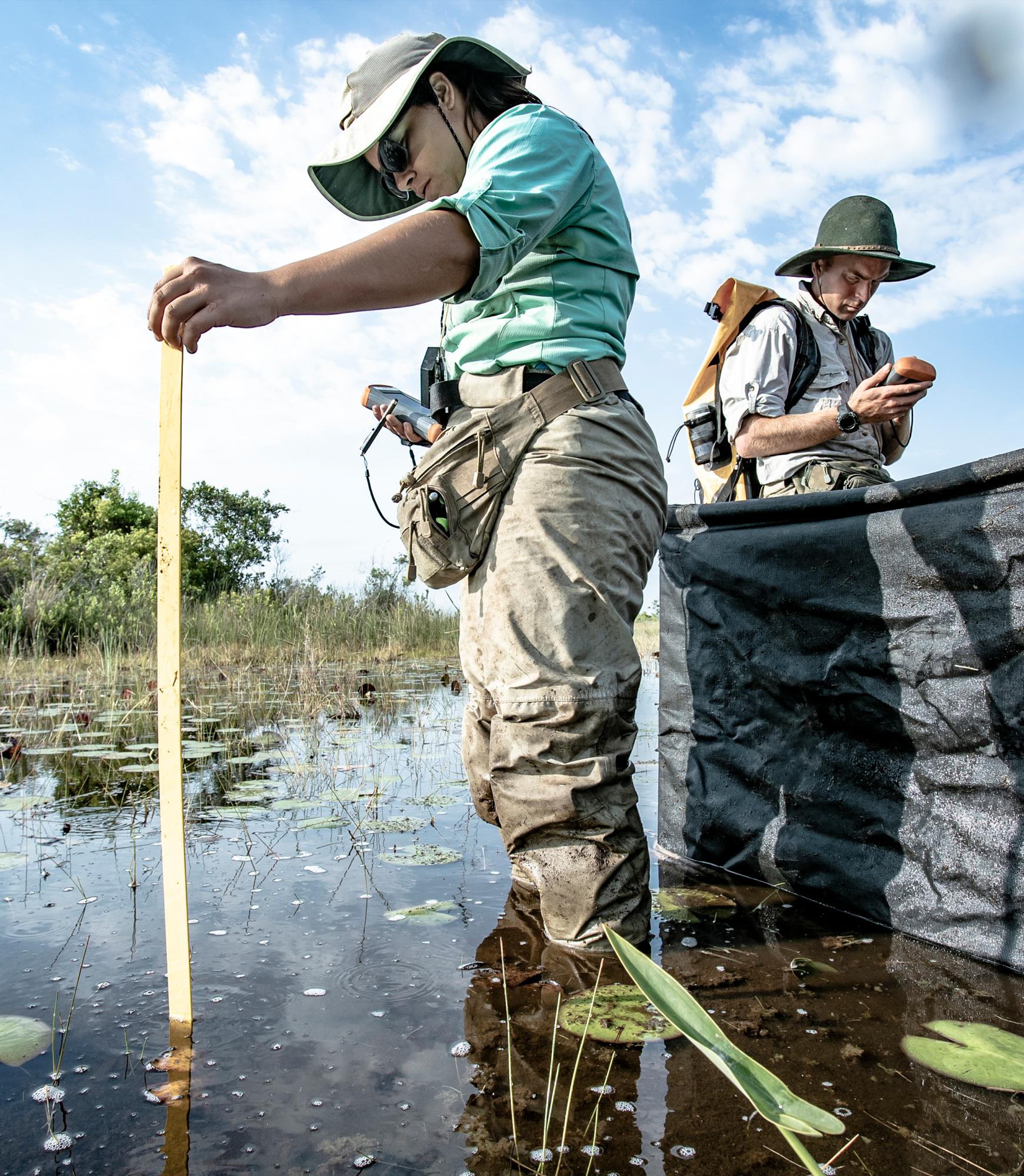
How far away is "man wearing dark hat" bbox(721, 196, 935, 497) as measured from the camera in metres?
2.64

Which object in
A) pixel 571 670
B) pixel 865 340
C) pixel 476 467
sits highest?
pixel 865 340

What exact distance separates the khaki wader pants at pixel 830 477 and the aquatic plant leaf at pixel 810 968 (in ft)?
4.24

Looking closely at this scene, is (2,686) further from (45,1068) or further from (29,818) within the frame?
(45,1068)

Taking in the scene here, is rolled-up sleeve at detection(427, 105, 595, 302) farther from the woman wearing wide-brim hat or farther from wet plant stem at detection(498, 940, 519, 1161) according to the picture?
wet plant stem at detection(498, 940, 519, 1161)

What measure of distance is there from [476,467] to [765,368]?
4.24ft

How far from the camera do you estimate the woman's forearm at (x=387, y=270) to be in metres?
1.37

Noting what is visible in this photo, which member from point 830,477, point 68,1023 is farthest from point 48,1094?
point 830,477

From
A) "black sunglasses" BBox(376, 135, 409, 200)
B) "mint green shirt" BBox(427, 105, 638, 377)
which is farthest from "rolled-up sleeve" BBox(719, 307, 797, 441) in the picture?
"black sunglasses" BBox(376, 135, 409, 200)

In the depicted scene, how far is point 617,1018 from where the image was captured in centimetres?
145

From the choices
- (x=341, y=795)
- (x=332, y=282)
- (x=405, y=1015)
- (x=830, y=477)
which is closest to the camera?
(x=332, y=282)

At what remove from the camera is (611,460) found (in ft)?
5.96

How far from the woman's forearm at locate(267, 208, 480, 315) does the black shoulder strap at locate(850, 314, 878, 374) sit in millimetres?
1941

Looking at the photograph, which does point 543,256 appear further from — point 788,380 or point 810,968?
point 810,968

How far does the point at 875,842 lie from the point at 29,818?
8.36ft
